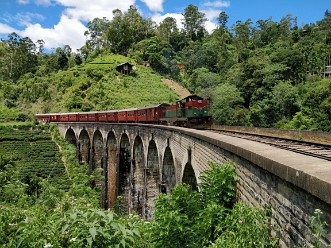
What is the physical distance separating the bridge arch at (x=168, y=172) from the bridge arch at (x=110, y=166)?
12585mm

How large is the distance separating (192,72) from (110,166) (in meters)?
50.7

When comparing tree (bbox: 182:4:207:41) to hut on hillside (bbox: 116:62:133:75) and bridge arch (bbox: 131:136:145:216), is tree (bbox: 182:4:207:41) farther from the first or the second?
bridge arch (bbox: 131:136:145:216)

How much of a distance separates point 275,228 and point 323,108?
94.9ft

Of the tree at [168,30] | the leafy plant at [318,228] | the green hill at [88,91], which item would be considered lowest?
the leafy plant at [318,228]

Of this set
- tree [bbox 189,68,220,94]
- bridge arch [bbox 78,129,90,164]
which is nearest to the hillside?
bridge arch [bbox 78,129,90,164]

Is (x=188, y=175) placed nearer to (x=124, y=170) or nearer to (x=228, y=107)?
(x=124, y=170)

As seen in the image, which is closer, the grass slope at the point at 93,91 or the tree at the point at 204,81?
the grass slope at the point at 93,91

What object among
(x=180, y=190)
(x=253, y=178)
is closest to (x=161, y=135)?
(x=180, y=190)

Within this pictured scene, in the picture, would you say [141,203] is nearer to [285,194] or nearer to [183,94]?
[285,194]

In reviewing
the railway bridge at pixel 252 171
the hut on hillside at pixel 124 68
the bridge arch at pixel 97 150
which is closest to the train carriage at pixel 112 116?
the bridge arch at pixel 97 150

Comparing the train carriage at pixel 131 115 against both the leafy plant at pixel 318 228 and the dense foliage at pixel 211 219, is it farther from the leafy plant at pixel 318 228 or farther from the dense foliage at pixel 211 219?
the leafy plant at pixel 318 228

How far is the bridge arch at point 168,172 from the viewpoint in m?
16.3

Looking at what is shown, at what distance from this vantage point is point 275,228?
4086mm

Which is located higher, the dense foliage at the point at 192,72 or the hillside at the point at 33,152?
the dense foliage at the point at 192,72
